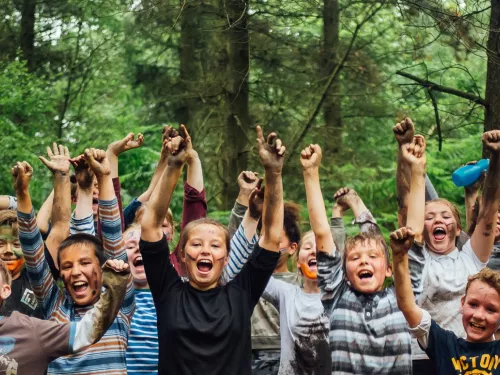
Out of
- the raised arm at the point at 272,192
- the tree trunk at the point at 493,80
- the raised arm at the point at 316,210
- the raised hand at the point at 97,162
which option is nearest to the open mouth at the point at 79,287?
the raised hand at the point at 97,162

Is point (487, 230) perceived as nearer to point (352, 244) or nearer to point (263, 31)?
point (352, 244)

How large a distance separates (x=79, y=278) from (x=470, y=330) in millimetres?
2239

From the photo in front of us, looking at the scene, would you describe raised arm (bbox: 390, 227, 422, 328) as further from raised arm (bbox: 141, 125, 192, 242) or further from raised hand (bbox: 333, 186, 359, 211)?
raised hand (bbox: 333, 186, 359, 211)

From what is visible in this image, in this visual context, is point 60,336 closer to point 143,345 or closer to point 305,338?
point 143,345

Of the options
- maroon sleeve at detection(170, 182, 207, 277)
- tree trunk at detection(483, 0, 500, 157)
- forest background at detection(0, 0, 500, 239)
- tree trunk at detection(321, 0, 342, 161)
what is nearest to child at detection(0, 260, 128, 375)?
maroon sleeve at detection(170, 182, 207, 277)

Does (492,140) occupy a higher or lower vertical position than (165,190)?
higher

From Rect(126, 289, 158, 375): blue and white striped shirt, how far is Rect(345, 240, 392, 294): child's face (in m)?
1.34

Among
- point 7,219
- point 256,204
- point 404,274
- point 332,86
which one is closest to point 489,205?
point 404,274

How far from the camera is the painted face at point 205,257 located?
545 cm

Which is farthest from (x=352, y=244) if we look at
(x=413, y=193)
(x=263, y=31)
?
(x=263, y=31)

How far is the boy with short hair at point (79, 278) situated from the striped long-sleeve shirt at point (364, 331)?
3.96ft

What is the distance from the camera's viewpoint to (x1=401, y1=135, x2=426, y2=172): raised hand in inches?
223

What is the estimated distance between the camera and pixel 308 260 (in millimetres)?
6434

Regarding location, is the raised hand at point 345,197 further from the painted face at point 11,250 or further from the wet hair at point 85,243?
the painted face at point 11,250
